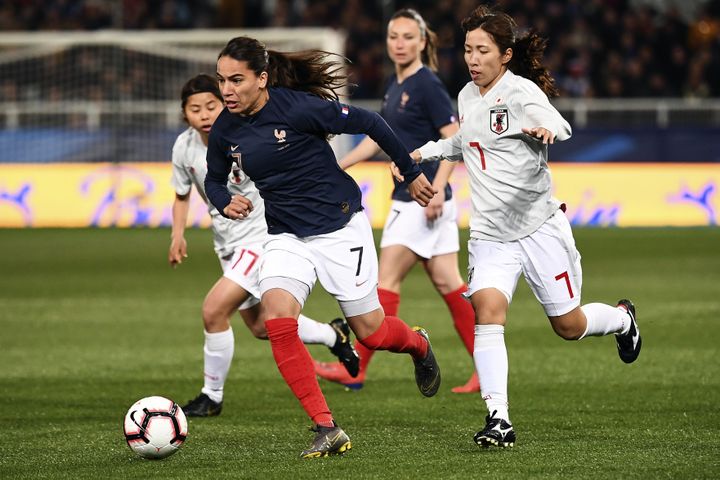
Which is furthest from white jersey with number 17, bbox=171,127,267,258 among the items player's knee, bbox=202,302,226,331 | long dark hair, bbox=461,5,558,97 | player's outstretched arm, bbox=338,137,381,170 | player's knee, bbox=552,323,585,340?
player's knee, bbox=552,323,585,340

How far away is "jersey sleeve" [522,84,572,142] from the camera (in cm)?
606

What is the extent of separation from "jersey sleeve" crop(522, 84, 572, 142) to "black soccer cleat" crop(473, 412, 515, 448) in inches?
54.6

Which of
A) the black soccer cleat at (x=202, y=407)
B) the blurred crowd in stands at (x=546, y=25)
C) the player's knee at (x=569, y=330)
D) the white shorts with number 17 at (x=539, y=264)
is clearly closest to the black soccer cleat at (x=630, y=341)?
the player's knee at (x=569, y=330)

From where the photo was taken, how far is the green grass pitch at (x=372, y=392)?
584 cm

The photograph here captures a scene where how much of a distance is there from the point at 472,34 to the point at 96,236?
47.6ft

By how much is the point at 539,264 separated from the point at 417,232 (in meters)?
1.86

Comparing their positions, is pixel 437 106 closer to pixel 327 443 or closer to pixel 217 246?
pixel 217 246

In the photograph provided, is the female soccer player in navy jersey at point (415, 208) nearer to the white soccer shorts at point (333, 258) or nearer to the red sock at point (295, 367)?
the white soccer shorts at point (333, 258)

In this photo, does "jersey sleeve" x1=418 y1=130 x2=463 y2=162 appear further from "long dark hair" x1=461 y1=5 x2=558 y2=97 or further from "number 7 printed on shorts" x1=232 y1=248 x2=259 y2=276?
"number 7 printed on shorts" x1=232 y1=248 x2=259 y2=276

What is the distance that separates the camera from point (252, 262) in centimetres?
735

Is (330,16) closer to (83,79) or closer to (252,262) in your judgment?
(83,79)

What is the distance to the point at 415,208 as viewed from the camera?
27.0 feet

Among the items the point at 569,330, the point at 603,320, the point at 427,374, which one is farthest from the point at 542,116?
the point at 427,374

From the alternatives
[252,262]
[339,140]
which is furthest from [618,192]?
[252,262]
